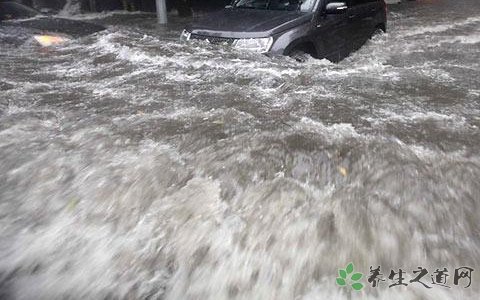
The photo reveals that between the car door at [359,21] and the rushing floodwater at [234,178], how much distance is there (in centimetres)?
111

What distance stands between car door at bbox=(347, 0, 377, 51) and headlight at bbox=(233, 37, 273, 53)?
84.7 inches

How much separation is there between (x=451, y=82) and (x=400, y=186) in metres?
3.23

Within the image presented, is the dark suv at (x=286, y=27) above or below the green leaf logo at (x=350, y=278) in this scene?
above

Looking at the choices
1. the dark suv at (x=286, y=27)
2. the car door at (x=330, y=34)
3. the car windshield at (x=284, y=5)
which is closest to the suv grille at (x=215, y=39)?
the dark suv at (x=286, y=27)

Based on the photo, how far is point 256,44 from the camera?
238 inches

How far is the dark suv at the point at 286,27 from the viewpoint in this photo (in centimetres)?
608

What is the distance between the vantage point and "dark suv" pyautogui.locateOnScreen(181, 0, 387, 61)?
19.9ft

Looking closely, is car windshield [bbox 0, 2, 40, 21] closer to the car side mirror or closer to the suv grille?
the suv grille

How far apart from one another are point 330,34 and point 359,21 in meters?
1.26

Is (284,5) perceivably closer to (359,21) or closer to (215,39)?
(215,39)

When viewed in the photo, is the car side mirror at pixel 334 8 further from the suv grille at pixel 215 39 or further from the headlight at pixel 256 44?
the suv grille at pixel 215 39

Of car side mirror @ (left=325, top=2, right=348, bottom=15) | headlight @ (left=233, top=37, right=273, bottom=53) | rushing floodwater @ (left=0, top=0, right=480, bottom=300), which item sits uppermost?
car side mirror @ (left=325, top=2, right=348, bottom=15)

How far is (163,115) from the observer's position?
16.5ft

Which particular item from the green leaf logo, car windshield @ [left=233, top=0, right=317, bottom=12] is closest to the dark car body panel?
car windshield @ [left=233, top=0, right=317, bottom=12]
